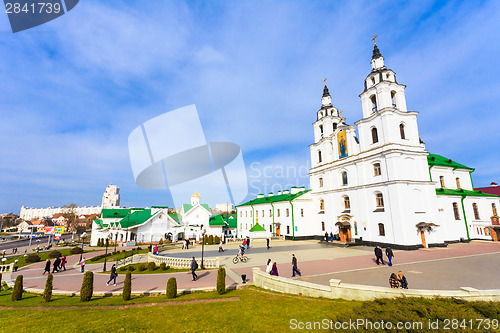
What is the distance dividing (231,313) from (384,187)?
26430 millimetres

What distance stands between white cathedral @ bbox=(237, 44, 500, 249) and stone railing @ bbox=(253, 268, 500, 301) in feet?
63.8

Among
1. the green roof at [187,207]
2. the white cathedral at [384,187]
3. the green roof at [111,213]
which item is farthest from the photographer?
the green roof at [187,207]

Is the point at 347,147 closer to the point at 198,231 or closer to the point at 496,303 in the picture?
the point at 496,303

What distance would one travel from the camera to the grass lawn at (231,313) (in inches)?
316

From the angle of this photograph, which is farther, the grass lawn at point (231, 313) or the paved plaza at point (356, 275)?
the paved plaza at point (356, 275)

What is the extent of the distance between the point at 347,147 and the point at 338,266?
22792 millimetres

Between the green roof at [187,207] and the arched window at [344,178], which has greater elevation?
the arched window at [344,178]

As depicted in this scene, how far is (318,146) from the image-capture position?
43.3 meters

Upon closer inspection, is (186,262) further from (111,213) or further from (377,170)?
(111,213)

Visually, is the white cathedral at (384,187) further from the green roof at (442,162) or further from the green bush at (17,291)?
the green bush at (17,291)

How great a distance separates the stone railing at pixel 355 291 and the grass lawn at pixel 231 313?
41 cm

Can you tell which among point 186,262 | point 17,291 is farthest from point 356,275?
point 17,291

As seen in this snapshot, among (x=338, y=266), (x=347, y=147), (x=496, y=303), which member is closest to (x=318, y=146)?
(x=347, y=147)

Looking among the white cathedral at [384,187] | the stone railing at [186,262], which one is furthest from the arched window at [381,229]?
the stone railing at [186,262]
